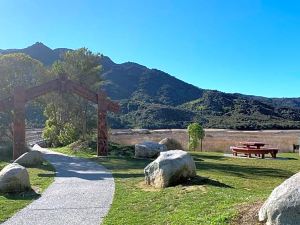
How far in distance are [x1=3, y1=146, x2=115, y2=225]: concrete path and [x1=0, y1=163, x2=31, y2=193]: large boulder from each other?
2.98 ft

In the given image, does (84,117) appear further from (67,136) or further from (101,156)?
(101,156)

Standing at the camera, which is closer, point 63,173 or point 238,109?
point 63,173

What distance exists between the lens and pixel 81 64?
52.1m

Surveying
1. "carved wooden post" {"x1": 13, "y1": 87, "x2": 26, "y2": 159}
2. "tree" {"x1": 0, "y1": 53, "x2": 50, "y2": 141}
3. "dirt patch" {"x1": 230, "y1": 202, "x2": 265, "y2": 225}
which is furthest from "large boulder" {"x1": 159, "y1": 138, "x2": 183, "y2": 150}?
"dirt patch" {"x1": 230, "y1": 202, "x2": 265, "y2": 225}

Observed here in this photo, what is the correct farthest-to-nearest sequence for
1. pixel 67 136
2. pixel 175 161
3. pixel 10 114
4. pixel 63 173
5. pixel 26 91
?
1. pixel 67 136
2. pixel 10 114
3. pixel 26 91
4. pixel 63 173
5. pixel 175 161

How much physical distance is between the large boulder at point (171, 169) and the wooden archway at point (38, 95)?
15771 millimetres

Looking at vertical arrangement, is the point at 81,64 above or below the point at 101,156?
above

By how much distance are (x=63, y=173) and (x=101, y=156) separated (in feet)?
30.4

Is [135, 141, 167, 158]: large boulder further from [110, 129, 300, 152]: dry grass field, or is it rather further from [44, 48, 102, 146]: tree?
[44, 48, 102, 146]: tree

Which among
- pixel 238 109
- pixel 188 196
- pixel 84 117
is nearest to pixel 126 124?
pixel 238 109

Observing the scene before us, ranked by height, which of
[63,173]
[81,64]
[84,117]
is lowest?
[63,173]

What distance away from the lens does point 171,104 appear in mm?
157875

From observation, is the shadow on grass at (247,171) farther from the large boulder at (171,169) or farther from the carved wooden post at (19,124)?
the carved wooden post at (19,124)

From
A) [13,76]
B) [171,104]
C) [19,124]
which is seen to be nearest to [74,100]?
[13,76]
